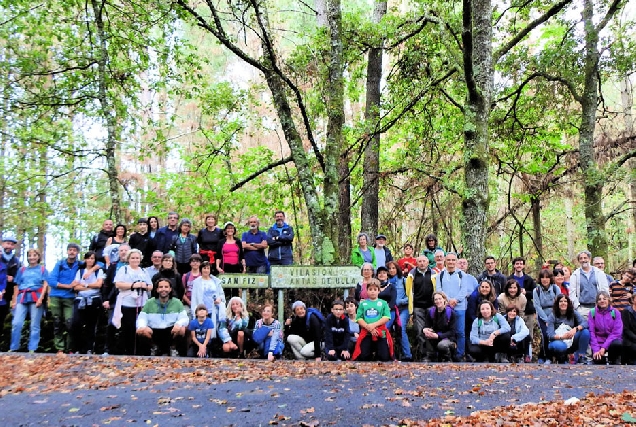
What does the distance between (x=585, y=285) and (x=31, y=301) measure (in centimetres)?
944

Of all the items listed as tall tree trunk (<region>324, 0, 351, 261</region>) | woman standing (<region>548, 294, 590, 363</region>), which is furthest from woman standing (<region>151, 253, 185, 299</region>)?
woman standing (<region>548, 294, 590, 363</region>)

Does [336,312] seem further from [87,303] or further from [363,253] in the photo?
[87,303]

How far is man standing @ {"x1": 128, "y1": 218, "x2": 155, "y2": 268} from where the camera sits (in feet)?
33.5

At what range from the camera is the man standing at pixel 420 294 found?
31.6 ft

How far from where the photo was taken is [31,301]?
9.55 m

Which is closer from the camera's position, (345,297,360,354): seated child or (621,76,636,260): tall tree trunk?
(345,297,360,354): seated child

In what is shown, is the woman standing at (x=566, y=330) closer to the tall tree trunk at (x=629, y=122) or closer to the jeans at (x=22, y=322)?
the tall tree trunk at (x=629, y=122)

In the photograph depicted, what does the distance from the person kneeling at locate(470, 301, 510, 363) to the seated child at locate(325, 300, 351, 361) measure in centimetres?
207

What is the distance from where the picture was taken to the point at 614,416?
16.3 feet

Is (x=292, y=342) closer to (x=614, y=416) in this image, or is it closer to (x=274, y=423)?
(x=274, y=423)

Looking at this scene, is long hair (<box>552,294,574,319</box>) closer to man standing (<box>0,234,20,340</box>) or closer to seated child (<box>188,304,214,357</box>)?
seated child (<box>188,304,214,357</box>)

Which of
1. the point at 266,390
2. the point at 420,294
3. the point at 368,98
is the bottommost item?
the point at 266,390

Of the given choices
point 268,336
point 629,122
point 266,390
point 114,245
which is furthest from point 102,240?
point 629,122

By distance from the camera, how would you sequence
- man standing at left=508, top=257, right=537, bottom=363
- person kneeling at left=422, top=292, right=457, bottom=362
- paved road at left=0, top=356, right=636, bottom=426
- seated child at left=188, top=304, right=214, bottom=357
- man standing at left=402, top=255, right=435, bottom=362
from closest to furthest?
paved road at left=0, top=356, right=636, bottom=426 → seated child at left=188, top=304, right=214, bottom=357 → person kneeling at left=422, top=292, right=457, bottom=362 → man standing at left=402, top=255, right=435, bottom=362 → man standing at left=508, top=257, right=537, bottom=363
